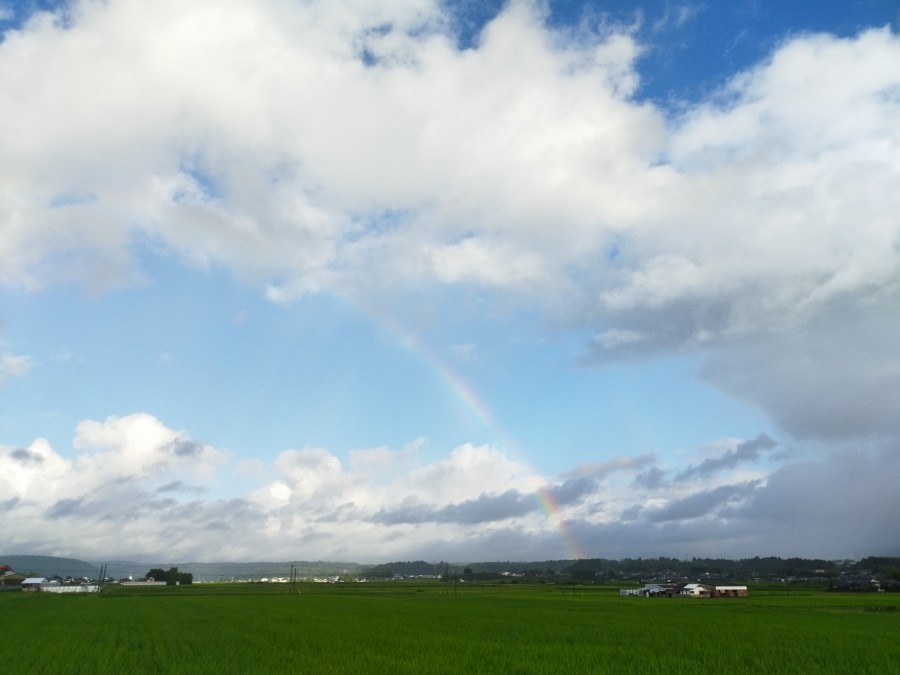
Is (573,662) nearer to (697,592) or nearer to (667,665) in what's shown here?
(667,665)

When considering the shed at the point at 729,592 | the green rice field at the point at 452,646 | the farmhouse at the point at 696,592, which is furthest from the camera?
the shed at the point at 729,592

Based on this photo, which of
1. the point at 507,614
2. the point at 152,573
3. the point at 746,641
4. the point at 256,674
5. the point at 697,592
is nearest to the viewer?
the point at 256,674

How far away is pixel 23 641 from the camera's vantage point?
93.2 ft

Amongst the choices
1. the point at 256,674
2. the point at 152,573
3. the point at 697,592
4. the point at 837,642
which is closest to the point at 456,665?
the point at 256,674

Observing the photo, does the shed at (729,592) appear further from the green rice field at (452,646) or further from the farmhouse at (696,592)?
the green rice field at (452,646)

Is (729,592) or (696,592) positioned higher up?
(696,592)

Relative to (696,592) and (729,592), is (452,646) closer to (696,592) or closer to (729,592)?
(696,592)

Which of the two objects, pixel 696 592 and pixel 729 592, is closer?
pixel 696 592

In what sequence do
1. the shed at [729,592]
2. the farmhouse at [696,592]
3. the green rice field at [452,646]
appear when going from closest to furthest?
the green rice field at [452,646] < the farmhouse at [696,592] < the shed at [729,592]

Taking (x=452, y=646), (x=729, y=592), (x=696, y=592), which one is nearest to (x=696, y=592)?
(x=696, y=592)

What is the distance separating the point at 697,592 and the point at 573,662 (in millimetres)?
89328

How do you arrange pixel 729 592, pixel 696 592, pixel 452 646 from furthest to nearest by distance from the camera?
1. pixel 729 592
2. pixel 696 592
3. pixel 452 646

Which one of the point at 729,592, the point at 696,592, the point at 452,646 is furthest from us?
the point at 729,592

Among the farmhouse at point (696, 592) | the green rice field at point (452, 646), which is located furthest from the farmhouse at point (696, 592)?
the green rice field at point (452, 646)
